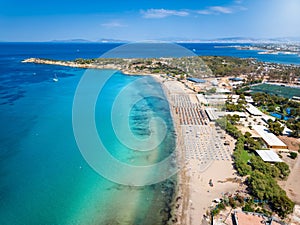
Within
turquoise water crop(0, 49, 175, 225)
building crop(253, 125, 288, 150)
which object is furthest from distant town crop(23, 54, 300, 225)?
turquoise water crop(0, 49, 175, 225)

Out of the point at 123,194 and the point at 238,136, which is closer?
the point at 123,194

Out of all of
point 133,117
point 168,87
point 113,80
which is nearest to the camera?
point 133,117

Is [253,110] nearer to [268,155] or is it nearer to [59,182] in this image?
[268,155]

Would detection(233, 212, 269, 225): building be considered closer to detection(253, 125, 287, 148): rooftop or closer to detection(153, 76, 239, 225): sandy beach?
detection(153, 76, 239, 225): sandy beach

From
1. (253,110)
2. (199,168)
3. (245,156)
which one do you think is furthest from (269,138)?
(199,168)

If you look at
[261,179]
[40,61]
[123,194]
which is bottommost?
[123,194]

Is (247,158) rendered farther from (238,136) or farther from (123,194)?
(123,194)

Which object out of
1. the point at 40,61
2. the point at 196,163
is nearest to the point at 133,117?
the point at 196,163
